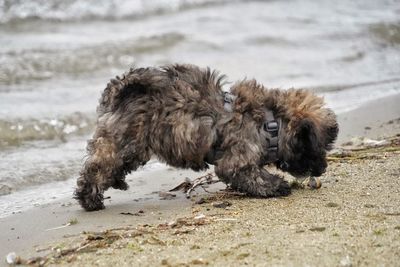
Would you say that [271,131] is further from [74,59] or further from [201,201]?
[74,59]

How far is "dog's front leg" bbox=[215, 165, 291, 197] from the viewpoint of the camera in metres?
6.53

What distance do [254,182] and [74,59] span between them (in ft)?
29.9

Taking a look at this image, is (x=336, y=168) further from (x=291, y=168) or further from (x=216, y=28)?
(x=216, y=28)

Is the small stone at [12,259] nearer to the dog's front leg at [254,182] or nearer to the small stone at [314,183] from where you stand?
the dog's front leg at [254,182]

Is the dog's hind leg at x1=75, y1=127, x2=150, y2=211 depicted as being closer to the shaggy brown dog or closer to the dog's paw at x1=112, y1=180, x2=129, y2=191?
the shaggy brown dog

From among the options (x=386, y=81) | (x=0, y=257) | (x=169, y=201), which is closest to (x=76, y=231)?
(x=0, y=257)

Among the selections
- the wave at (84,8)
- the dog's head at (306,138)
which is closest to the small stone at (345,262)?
the dog's head at (306,138)

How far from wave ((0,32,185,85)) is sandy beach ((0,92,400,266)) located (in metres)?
7.00

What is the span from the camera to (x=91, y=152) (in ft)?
21.7

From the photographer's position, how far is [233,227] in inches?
214

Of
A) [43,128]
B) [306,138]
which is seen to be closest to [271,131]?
[306,138]

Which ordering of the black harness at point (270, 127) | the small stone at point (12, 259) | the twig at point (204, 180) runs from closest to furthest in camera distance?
the small stone at point (12, 259) < the black harness at point (270, 127) < the twig at point (204, 180)

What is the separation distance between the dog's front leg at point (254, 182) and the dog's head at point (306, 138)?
0.34 metres

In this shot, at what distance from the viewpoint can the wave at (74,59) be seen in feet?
45.2
